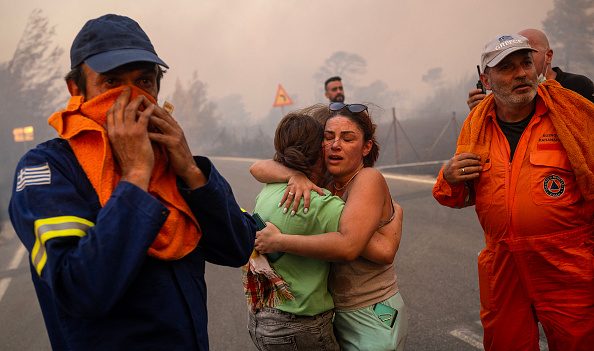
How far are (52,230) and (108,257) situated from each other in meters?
0.16

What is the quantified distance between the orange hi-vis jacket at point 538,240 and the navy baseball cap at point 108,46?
1.72m

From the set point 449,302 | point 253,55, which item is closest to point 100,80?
point 449,302

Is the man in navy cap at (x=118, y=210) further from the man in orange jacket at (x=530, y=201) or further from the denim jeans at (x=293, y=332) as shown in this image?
the man in orange jacket at (x=530, y=201)

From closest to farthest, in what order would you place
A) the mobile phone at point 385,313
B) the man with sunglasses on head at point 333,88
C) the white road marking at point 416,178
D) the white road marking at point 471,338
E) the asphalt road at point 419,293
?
the mobile phone at point 385,313, the white road marking at point 471,338, the asphalt road at point 419,293, the man with sunglasses on head at point 333,88, the white road marking at point 416,178

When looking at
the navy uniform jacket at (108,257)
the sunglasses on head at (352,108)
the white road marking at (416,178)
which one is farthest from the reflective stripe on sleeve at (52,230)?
the white road marking at (416,178)

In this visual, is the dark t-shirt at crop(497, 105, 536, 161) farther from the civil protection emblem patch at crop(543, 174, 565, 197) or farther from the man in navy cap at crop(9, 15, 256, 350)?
Answer: the man in navy cap at crop(9, 15, 256, 350)

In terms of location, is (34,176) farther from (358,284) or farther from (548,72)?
(548,72)

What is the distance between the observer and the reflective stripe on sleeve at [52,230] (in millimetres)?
1198

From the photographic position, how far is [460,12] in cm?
4094

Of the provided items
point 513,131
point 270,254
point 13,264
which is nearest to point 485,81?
point 513,131

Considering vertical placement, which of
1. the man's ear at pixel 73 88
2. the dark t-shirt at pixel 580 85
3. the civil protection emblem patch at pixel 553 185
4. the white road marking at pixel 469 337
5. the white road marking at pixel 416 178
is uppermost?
the man's ear at pixel 73 88

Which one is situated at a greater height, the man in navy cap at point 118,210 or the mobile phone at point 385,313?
the man in navy cap at point 118,210

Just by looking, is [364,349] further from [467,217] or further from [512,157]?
[467,217]

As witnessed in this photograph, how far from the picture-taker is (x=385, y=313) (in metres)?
2.09
